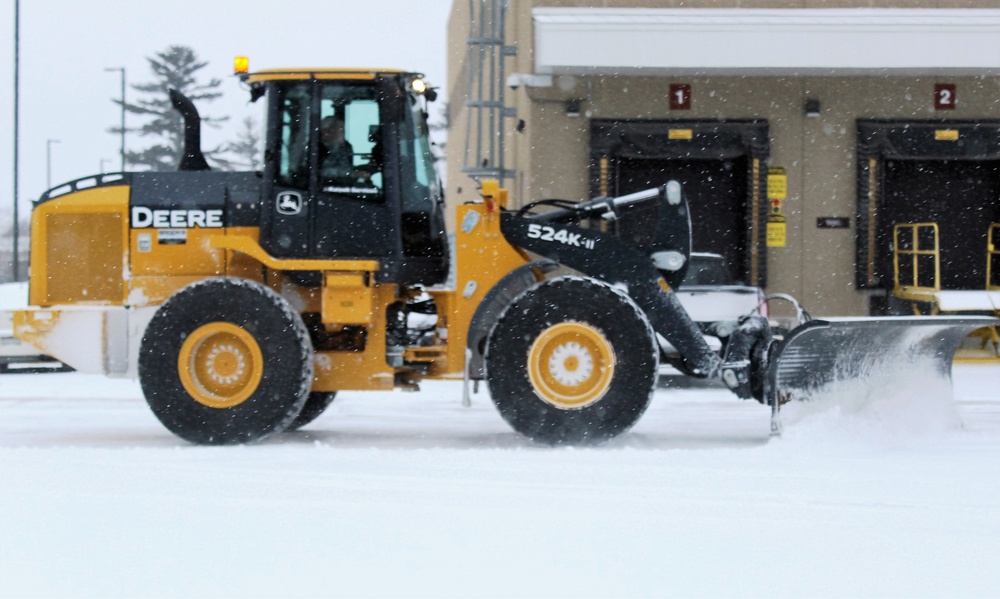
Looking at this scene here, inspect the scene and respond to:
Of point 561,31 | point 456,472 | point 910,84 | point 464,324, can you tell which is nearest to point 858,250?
point 910,84

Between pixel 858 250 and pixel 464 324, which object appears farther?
pixel 858 250

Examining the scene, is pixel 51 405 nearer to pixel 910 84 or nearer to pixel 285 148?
pixel 285 148

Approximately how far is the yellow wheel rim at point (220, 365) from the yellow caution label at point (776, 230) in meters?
9.82

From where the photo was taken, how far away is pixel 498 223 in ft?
25.9

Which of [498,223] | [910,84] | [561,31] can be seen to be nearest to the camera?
[498,223]

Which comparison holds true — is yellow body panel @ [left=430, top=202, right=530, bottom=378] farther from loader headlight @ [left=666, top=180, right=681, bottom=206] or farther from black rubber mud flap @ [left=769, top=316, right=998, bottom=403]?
black rubber mud flap @ [left=769, top=316, right=998, bottom=403]

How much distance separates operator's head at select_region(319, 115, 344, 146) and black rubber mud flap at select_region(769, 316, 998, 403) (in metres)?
3.17

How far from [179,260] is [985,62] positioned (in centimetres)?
1064

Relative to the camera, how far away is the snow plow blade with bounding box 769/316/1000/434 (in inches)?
295

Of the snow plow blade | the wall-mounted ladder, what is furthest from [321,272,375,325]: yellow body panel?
the wall-mounted ladder

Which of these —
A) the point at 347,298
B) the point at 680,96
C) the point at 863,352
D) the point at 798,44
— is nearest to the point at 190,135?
the point at 347,298

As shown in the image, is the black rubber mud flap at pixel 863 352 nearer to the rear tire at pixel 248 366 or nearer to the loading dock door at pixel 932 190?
the rear tire at pixel 248 366

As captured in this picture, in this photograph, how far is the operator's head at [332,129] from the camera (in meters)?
7.92

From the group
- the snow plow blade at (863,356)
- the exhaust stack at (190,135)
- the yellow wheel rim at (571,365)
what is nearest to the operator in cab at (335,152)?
the exhaust stack at (190,135)
